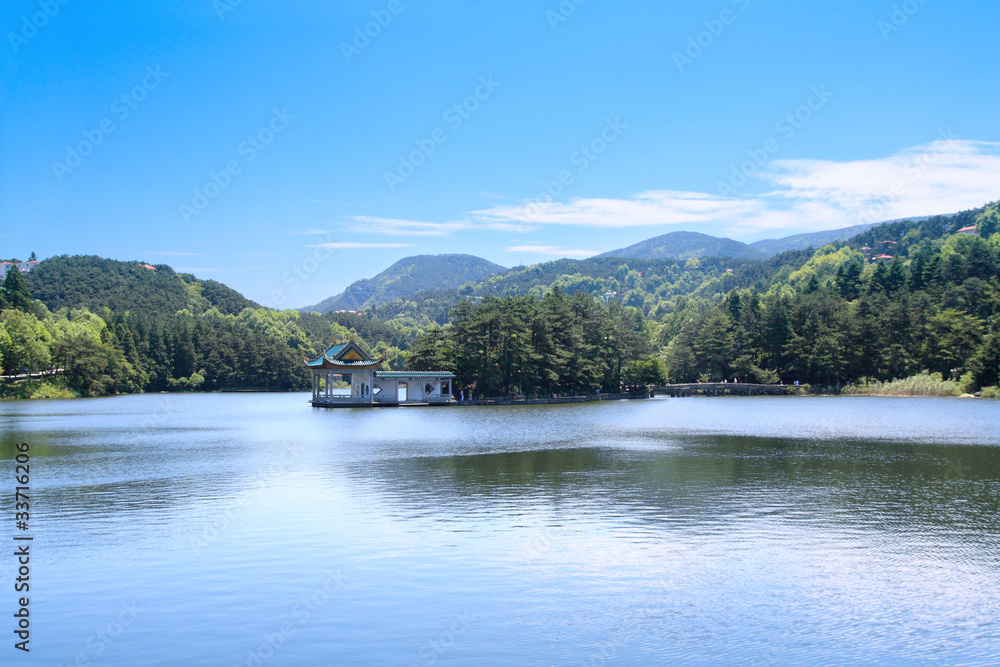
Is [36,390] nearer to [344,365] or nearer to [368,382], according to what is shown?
[344,365]

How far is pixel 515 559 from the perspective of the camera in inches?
447

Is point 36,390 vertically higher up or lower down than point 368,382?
lower down

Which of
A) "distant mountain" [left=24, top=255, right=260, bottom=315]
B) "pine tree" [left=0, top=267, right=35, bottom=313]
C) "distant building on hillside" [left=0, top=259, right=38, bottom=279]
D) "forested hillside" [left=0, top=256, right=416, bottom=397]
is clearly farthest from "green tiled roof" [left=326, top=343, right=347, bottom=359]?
"distant building on hillside" [left=0, top=259, right=38, bottom=279]

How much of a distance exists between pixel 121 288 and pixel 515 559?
141m

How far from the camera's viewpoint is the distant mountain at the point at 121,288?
12588 centimetres

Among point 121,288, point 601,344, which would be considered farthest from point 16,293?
point 601,344

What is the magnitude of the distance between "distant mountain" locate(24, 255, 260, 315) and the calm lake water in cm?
11677

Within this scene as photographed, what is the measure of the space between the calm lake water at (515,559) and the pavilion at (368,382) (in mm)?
33528

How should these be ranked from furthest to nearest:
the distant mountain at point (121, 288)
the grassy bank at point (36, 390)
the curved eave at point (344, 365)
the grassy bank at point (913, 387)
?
the distant mountain at point (121, 288) → the grassy bank at point (36, 390) → the grassy bank at point (913, 387) → the curved eave at point (344, 365)

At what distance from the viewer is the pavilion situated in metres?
58.2

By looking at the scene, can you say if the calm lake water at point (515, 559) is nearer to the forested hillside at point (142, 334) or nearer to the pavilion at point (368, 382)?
the pavilion at point (368, 382)

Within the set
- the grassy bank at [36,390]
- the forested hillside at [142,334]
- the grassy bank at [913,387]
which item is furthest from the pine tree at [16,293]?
the grassy bank at [913,387]

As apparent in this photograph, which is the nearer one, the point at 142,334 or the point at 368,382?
the point at 368,382

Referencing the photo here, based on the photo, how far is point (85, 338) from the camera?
79.9 meters
